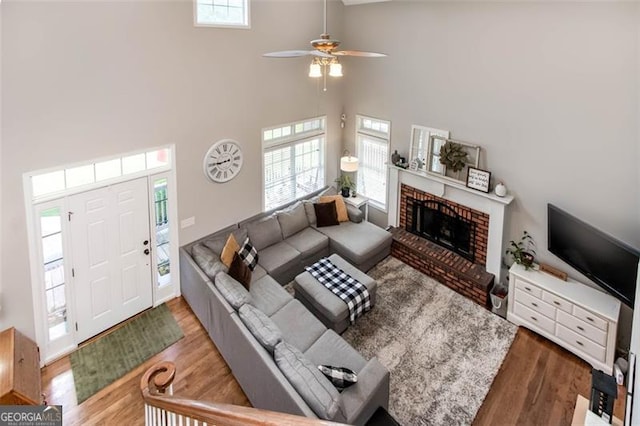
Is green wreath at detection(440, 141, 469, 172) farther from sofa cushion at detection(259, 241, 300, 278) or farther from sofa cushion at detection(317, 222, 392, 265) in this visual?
sofa cushion at detection(259, 241, 300, 278)

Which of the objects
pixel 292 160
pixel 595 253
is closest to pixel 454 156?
pixel 595 253

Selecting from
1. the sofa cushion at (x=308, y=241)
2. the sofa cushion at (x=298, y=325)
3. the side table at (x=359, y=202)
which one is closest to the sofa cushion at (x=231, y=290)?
the sofa cushion at (x=298, y=325)

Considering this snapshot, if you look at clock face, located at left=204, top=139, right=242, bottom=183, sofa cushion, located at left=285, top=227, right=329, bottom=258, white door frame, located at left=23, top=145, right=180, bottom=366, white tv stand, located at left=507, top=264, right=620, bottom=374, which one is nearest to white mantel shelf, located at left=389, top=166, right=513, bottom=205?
white tv stand, located at left=507, top=264, right=620, bottom=374

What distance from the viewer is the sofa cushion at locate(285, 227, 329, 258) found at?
6641 millimetres

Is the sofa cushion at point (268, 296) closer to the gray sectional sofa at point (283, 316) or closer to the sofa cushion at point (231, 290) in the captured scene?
the gray sectional sofa at point (283, 316)

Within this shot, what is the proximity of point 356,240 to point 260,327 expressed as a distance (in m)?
2.92

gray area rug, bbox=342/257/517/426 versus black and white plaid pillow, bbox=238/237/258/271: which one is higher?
black and white plaid pillow, bbox=238/237/258/271

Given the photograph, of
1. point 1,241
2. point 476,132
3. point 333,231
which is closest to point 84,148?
point 1,241

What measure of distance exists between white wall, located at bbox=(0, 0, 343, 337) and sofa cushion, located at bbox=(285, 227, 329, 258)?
2.92 ft

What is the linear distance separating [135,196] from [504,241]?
5.22 m

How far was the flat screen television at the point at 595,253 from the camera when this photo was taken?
4.26 meters

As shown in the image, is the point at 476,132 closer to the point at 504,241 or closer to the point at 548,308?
the point at 504,241

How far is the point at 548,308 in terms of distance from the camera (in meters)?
5.20

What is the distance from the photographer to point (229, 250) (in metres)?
5.84
